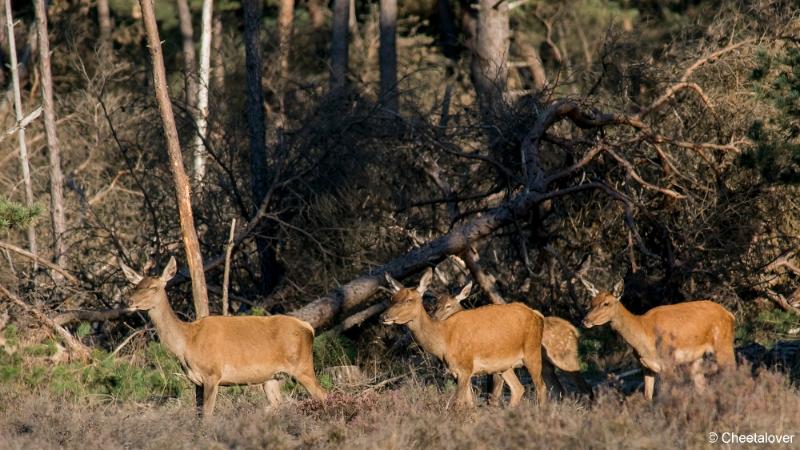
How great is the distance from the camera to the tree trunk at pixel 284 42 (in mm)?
21172

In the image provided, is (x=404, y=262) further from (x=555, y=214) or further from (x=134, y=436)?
(x=134, y=436)

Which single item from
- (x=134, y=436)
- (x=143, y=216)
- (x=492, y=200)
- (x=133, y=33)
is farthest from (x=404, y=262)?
(x=133, y=33)

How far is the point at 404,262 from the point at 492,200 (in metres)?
2.49

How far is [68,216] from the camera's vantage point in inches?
930

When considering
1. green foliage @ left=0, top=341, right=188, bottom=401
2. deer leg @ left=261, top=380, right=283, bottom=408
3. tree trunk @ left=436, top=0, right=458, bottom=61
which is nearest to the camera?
deer leg @ left=261, top=380, right=283, bottom=408

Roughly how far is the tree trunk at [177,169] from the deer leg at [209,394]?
2766 millimetres

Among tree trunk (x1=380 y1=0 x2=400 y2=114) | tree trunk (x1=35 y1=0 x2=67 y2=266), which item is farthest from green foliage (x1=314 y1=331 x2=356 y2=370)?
tree trunk (x1=380 y1=0 x2=400 y2=114)

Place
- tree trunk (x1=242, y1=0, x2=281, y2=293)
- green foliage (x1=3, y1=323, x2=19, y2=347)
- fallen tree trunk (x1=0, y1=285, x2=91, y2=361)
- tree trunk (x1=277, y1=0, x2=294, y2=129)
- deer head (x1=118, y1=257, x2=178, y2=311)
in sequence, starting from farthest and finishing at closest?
tree trunk (x1=277, y1=0, x2=294, y2=129) < tree trunk (x1=242, y1=0, x2=281, y2=293) < fallen tree trunk (x1=0, y1=285, x2=91, y2=361) < green foliage (x1=3, y1=323, x2=19, y2=347) < deer head (x1=118, y1=257, x2=178, y2=311)

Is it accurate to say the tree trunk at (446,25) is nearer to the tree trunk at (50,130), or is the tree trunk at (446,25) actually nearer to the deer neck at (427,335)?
the tree trunk at (50,130)

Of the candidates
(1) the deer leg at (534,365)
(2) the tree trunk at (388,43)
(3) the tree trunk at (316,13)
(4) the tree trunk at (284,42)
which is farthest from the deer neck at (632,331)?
(3) the tree trunk at (316,13)

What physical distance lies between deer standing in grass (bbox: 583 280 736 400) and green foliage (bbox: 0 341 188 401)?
4.55 metres

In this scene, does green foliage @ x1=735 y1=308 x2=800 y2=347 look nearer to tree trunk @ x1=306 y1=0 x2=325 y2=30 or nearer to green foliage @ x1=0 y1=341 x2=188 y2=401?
green foliage @ x1=0 y1=341 x2=188 y2=401

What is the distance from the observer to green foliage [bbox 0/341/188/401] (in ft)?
45.8

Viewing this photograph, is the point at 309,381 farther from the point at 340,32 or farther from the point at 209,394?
the point at 340,32
